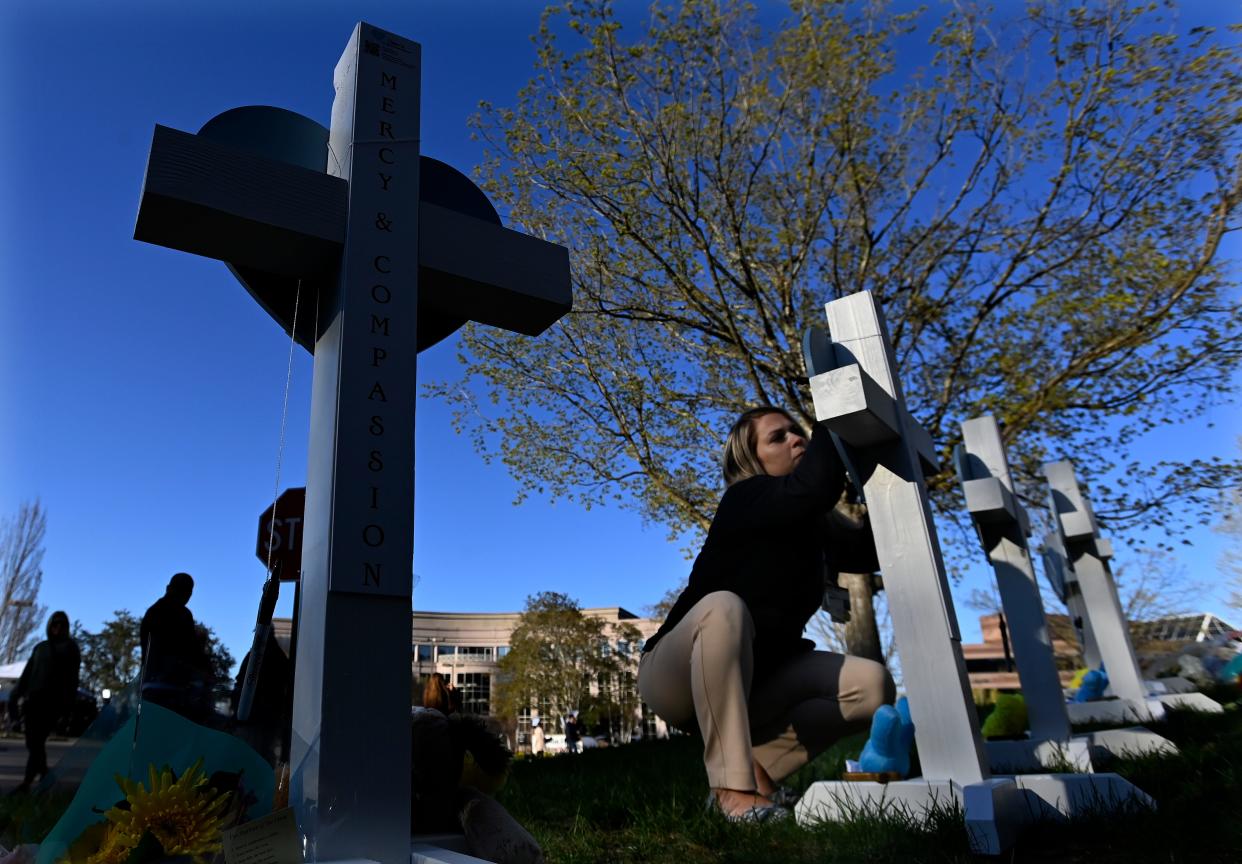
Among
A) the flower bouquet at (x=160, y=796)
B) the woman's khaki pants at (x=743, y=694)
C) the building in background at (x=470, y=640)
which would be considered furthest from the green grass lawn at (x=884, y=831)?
the building in background at (x=470, y=640)

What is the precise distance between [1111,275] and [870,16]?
14.6ft

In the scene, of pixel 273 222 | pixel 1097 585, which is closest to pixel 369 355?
pixel 273 222

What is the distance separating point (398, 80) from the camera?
198 centimetres

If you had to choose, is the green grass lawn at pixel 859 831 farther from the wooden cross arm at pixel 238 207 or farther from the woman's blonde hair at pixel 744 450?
the woman's blonde hair at pixel 744 450

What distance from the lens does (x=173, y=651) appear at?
246 cm

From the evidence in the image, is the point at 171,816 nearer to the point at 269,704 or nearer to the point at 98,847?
the point at 98,847

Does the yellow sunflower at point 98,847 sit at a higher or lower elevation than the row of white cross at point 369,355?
lower

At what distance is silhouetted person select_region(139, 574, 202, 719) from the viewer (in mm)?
1461

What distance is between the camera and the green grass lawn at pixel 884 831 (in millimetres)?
2102

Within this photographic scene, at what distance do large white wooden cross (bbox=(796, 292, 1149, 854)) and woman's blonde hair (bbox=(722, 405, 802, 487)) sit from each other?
0.37 m

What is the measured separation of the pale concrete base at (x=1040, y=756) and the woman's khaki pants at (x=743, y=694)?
1132 mm

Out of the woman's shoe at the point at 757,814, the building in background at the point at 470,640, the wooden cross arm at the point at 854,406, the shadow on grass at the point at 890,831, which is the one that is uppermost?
the building in background at the point at 470,640

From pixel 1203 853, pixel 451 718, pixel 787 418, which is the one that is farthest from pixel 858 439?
pixel 451 718

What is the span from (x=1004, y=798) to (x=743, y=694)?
81 cm
